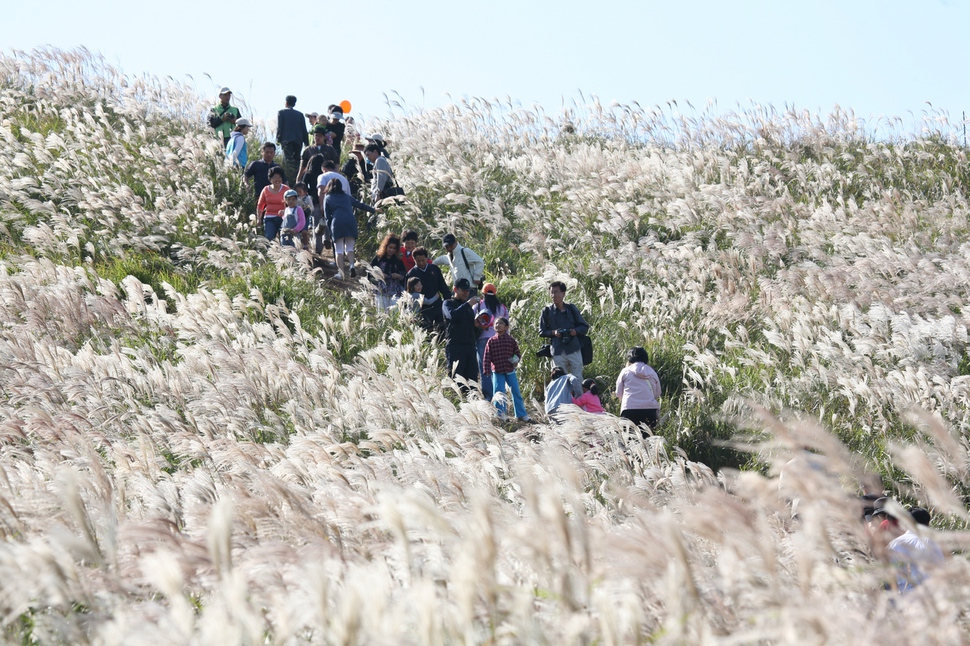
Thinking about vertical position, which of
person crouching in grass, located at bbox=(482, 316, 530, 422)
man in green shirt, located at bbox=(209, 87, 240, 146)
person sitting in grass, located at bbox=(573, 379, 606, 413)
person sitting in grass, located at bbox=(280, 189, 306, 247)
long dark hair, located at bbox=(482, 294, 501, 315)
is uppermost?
man in green shirt, located at bbox=(209, 87, 240, 146)

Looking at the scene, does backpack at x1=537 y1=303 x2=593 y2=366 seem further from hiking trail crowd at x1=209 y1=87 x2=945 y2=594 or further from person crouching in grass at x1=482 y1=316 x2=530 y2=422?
person crouching in grass at x1=482 y1=316 x2=530 y2=422

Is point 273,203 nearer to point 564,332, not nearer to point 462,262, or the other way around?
point 462,262

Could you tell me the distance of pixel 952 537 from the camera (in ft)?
9.67

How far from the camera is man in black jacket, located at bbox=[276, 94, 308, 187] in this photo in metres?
17.4

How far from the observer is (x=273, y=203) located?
578 inches

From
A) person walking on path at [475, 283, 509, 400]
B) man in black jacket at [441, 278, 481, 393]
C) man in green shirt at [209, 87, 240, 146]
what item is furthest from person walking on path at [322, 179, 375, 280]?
man in green shirt at [209, 87, 240, 146]

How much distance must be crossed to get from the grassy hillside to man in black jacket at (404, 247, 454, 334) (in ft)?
1.85

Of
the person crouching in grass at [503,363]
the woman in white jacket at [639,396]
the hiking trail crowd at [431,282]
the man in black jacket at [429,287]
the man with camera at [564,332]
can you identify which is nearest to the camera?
the woman in white jacket at [639,396]

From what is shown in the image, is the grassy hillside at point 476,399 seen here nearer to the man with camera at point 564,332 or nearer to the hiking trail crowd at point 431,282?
the hiking trail crowd at point 431,282

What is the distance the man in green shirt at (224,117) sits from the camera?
1880 cm

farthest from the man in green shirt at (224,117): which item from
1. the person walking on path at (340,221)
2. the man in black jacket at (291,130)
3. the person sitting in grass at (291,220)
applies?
the person walking on path at (340,221)

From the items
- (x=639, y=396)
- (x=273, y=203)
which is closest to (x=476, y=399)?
(x=639, y=396)

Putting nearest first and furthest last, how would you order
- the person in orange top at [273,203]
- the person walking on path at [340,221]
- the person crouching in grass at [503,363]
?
the person crouching in grass at [503,363] → the person walking on path at [340,221] → the person in orange top at [273,203]

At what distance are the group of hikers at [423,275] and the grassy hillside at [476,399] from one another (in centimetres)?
41
